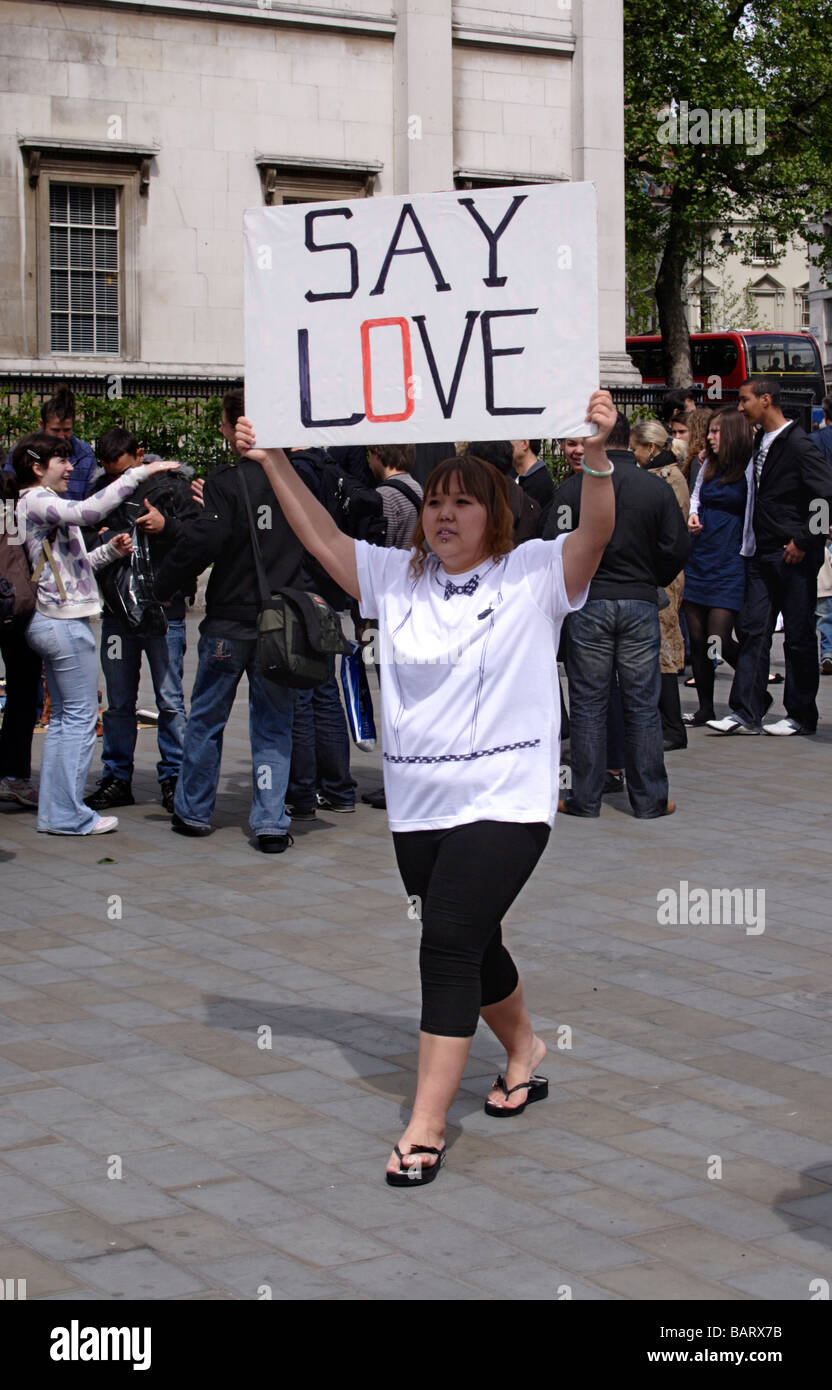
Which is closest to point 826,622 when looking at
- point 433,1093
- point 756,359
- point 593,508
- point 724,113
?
point 593,508

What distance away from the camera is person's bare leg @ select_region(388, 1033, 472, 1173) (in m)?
4.65

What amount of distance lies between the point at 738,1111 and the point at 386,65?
73.5ft

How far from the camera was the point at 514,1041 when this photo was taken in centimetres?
519

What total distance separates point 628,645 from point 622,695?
262mm

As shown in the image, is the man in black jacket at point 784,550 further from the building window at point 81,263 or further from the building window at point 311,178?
the building window at point 81,263

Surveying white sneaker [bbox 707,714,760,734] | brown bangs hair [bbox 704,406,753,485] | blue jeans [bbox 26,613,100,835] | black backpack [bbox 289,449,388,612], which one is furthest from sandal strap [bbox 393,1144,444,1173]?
brown bangs hair [bbox 704,406,753,485]

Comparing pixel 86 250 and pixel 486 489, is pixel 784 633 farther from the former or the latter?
pixel 86 250

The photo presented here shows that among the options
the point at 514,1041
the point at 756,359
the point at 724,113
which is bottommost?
the point at 514,1041

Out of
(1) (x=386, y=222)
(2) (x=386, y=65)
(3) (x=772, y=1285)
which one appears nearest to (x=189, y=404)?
(2) (x=386, y=65)

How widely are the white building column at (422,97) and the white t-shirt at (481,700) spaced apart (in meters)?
21.1

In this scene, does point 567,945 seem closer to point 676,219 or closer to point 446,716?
point 446,716

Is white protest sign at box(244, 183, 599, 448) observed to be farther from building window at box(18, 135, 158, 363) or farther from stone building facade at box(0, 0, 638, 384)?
building window at box(18, 135, 158, 363)

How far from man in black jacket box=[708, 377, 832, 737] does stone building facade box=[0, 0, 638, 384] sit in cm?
1340

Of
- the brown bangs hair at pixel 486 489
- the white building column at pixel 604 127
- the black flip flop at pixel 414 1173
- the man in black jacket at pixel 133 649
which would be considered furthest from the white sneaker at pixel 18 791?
the white building column at pixel 604 127
